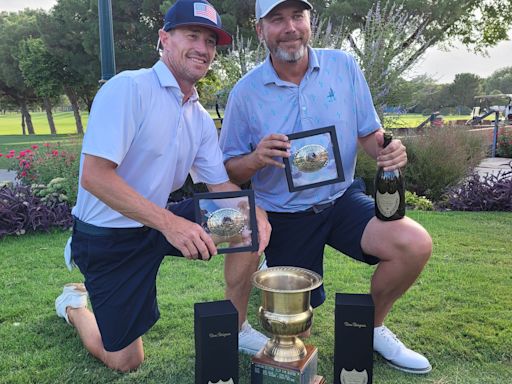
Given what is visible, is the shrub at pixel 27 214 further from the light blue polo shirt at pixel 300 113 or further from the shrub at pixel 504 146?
the shrub at pixel 504 146

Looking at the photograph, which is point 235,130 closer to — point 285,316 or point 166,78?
point 166,78

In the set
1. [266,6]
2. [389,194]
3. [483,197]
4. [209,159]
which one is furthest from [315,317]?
[483,197]

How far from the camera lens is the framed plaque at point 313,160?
109 inches

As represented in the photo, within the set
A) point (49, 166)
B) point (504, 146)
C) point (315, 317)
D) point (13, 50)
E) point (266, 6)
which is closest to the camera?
point (266, 6)

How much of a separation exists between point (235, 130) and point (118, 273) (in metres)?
1.23

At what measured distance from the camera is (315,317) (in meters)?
3.55

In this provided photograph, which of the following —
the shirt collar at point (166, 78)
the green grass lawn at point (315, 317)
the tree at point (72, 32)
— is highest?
the tree at point (72, 32)

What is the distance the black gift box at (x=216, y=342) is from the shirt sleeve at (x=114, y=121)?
0.91 meters

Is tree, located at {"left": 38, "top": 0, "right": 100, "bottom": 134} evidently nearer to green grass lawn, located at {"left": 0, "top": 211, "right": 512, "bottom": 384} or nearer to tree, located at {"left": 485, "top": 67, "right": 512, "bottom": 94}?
green grass lawn, located at {"left": 0, "top": 211, "right": 512, "bottom": 384}

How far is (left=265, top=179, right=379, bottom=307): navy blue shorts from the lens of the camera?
3.02 m

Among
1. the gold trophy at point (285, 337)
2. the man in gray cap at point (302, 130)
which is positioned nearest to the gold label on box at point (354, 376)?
the gold trophy at point (285, 337)

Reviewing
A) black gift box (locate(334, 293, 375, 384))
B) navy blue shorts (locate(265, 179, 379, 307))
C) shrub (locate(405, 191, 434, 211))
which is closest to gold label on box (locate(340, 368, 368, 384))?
black gift box (locate(334, 293, 375, 384))

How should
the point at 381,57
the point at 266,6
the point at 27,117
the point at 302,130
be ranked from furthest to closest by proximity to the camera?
the point at 27,117, the point at 381,57, the point at 302,130, the point at 266,6

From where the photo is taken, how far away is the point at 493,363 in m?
2.89
